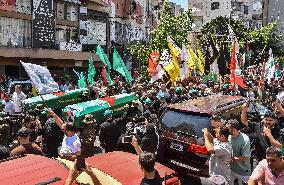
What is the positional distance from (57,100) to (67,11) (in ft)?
75.9

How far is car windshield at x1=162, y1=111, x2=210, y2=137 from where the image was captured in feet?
27.8

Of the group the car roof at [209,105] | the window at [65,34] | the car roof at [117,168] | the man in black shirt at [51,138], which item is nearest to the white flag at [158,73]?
the car roof at [209,105]

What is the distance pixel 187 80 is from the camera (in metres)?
19.2

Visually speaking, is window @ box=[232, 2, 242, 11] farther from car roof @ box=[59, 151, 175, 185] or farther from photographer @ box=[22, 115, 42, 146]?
car roof @ box=[59, 151, 175, 185]

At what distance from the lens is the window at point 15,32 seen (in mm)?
28984

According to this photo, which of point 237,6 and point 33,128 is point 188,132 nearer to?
point 33,128

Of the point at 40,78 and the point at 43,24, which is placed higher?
the point at 43,24

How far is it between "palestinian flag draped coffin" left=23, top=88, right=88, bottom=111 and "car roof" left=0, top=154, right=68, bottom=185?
820 cm

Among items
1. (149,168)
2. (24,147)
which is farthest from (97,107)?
(149,168)

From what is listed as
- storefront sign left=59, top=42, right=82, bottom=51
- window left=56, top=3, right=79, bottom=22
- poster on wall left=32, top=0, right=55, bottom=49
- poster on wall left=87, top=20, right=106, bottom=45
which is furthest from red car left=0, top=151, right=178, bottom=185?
poster on wall left=87, top=20, right=106, bottom=45

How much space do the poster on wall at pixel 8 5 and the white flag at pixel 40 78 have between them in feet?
68.2

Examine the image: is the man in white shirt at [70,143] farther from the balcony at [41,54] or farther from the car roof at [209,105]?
the balcony at [41,54]

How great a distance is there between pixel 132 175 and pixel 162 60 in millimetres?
12937

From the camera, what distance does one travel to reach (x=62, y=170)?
486cm
